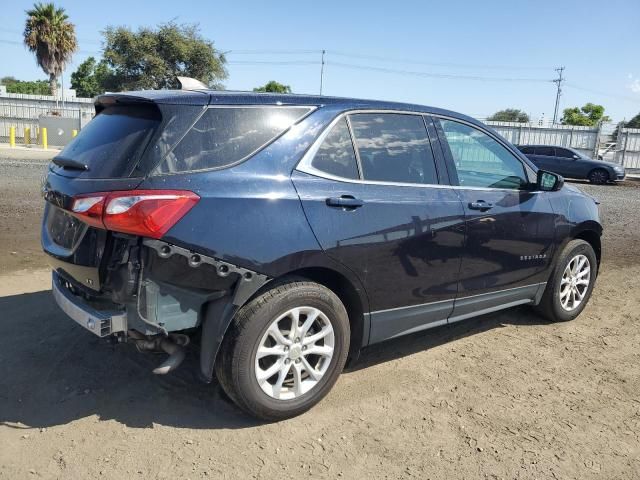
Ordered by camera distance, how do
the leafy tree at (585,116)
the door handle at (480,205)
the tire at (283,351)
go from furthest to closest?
the leafy tree at (585,116), the door handle at (480,205), the tire at (283,351)

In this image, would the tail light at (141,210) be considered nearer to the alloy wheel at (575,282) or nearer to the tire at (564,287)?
the tire at (564,287)

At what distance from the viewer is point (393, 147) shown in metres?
3.59

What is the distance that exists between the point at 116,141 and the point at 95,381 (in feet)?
5.16

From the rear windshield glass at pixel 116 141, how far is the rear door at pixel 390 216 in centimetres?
85

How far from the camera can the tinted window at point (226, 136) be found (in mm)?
2826

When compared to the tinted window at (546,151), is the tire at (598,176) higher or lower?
lower

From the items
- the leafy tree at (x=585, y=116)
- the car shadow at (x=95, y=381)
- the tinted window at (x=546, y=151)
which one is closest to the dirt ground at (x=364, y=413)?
the car shadow at (x=95, y=381)

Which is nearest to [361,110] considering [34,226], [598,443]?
[598,443]

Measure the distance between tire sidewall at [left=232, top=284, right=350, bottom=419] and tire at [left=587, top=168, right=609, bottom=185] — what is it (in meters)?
21.1

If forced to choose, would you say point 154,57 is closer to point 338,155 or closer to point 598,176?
point 598,176

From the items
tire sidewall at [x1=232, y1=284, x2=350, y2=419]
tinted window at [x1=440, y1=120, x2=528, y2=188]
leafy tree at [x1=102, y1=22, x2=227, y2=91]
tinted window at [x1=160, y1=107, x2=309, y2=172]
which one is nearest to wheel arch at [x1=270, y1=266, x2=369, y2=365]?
tire sidewall at [x1=232, y1=284, x2=350, y2=419]

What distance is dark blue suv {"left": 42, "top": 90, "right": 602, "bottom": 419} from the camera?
2742 millimetres

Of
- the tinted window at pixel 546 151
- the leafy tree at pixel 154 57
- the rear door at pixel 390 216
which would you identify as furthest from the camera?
the leafy tree at pixel 154 57

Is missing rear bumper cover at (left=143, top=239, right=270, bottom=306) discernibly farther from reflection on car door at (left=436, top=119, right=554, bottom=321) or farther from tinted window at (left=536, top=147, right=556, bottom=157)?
tinted window at (left=536, top=147, right=556, bottom=157)
